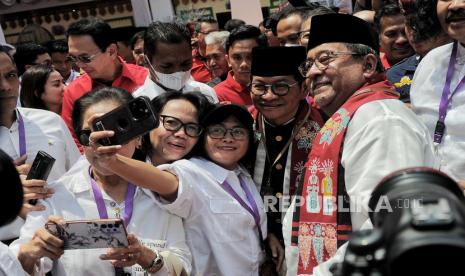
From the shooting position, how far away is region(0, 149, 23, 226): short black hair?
2.98 ft

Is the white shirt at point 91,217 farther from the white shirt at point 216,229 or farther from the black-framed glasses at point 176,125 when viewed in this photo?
the black-framed glasses at point 176,125

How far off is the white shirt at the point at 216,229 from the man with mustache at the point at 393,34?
1.99 m

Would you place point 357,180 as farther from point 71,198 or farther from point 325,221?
point 71,198

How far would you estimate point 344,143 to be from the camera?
1.91 meters

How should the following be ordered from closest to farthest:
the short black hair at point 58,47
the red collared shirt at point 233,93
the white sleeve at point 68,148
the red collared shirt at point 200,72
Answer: the white sleeve at point 68,148
the red collared shirt at point 233,93
the red collared shirt at point 200,72
the short black hair at point 58,47

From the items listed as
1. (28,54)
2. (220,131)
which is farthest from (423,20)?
(28,54)

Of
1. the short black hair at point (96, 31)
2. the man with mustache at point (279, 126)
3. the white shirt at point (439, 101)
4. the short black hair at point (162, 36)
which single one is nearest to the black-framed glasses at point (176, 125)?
the man with mustache at point (279, 126)

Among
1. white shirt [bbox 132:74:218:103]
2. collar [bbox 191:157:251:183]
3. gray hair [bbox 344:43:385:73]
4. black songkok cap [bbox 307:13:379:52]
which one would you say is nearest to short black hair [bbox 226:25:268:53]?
white shirt [bbox 132:74:218:103]

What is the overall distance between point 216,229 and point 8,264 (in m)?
1.06

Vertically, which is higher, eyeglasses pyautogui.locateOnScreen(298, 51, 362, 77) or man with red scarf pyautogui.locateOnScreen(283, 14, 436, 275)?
eyeglasses pyautogui.locateOnScreen(298, 51, 362, 77)

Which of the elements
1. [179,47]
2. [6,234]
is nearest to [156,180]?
[6,234]

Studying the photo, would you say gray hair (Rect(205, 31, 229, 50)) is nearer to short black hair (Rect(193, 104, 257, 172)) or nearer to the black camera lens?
short black hair (Rect(193, 104, 257, 172))

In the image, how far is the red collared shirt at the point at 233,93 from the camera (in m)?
3.97

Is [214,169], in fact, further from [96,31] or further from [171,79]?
[96,31]
